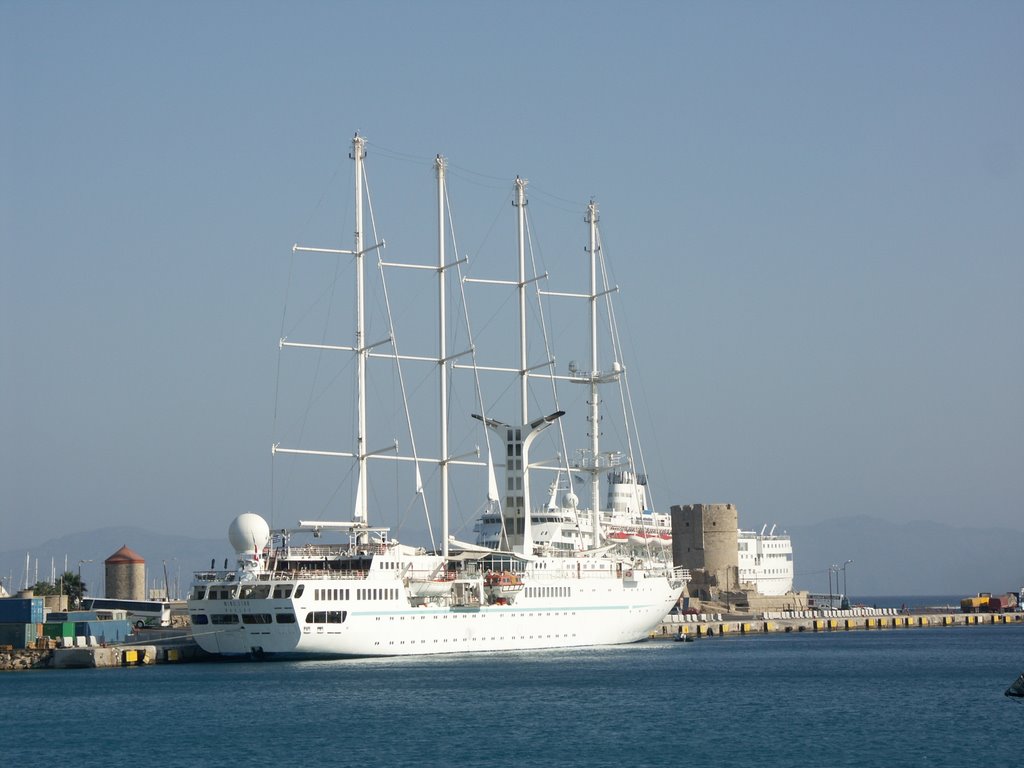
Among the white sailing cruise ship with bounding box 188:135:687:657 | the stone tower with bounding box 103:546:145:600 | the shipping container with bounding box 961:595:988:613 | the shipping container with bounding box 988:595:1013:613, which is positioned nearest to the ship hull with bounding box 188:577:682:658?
the white sailing cruise ship with bounding box 188:135:687:657

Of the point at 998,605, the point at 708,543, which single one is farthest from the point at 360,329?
the point at 998,605

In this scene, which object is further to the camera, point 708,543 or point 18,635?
point 708,543

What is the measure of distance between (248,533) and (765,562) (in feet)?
194

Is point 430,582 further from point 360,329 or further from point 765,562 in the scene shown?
point 765,562

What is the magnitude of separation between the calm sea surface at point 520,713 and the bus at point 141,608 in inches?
688

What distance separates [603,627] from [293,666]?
60.4ft

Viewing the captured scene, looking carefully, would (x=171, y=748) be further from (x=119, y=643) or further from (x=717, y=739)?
(x=119, y=643)

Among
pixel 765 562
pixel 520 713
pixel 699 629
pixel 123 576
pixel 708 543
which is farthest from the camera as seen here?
pixel 765 562

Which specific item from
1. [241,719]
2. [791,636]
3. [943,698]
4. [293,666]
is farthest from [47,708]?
[791,636]

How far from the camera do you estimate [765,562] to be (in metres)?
109

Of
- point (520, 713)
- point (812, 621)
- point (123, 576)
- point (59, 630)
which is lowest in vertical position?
point (520, 713)

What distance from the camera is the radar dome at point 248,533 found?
57281 mm

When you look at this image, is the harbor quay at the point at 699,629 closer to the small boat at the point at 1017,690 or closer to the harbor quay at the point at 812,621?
the harbor quay at the point at 812,621

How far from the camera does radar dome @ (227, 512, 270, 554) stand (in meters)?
57.3
